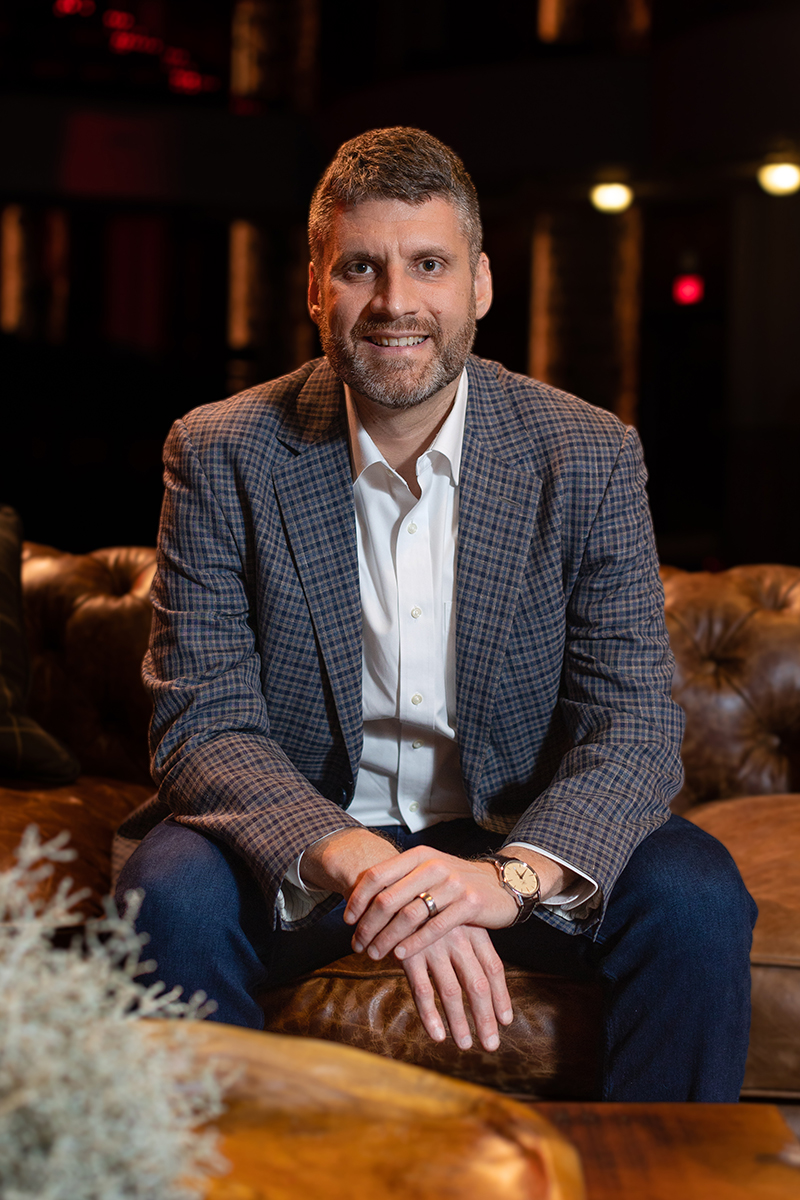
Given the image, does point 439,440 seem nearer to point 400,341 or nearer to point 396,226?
point 400,341

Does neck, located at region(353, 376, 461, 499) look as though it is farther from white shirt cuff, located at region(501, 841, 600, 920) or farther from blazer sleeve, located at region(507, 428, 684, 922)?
white shirt cuff, located at region(501, 841, 600, 920)

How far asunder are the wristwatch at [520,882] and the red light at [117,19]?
7590mm

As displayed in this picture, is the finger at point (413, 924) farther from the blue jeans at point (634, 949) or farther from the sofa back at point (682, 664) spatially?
the sofa back at point (682, 664)

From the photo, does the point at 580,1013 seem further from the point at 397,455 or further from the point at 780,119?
the point at 780,119

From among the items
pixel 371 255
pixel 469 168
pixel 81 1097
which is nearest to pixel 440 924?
pixel 81 1097

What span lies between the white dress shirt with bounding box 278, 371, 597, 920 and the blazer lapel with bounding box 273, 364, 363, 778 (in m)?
0.04

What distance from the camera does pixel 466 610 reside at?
5.16 ft

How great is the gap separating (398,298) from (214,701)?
23.4 inches

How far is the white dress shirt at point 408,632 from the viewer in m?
1.60

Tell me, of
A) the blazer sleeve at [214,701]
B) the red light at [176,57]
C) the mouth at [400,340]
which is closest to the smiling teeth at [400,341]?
the mouth at [400,340]

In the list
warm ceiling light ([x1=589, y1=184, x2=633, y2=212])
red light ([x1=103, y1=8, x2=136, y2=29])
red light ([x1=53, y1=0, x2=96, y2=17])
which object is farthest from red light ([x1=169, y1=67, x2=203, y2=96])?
warm ceiling light ([x1=589, y1=184, x2=633, y2=212])

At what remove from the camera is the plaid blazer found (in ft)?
5.00

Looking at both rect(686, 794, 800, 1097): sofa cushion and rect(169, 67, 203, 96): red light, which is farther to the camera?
rect(169, 67, 203, 96): red light

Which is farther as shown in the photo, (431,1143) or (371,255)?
(371,255)
